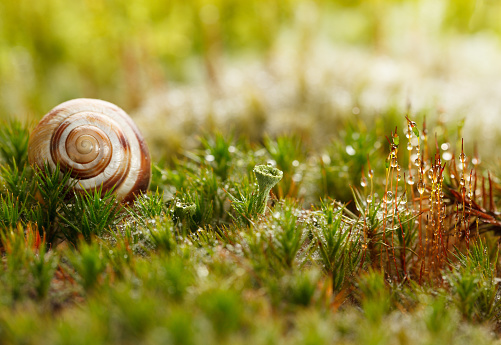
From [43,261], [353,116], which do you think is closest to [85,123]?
[43,261]

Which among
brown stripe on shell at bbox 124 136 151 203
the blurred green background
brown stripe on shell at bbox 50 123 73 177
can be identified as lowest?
brown stripe on shell at bbox 124 136 151 203

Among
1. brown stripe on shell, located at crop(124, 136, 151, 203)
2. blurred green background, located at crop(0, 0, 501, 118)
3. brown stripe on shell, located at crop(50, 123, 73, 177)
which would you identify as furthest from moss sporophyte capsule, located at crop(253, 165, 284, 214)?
blurred green background, located at crop(0, 0, 501, 118)

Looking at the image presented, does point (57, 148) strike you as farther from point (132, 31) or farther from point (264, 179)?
point (132, 31)

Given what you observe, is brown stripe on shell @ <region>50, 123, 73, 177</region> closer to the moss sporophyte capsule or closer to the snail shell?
the snail shell

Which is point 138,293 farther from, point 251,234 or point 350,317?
point 350,317

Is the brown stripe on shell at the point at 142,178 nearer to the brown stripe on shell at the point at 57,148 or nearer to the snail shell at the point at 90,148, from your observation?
the snail shell at the point at 90,148

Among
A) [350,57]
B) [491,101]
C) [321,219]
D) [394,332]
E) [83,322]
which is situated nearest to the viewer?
[83,322]
